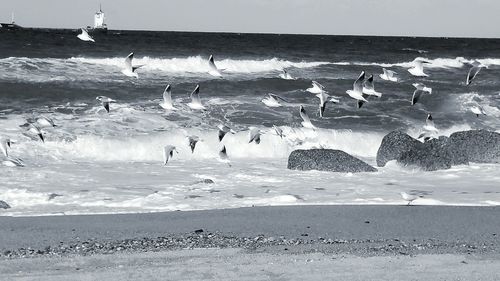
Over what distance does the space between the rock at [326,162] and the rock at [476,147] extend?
1.81 metres

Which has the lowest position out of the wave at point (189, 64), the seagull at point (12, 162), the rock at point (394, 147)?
the seagull at point (12, 162)

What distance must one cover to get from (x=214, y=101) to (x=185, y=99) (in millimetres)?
685

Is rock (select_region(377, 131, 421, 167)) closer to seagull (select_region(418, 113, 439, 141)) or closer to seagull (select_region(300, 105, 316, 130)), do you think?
seagull (select_region(418, 113, 439, 141))

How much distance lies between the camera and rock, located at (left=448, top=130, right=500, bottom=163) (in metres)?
12.4

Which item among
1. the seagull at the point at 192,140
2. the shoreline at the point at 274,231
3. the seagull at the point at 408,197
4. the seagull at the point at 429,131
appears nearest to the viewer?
the shoreline at the point at 274,231

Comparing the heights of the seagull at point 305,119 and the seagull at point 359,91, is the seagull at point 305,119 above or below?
below

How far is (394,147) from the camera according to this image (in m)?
12.3

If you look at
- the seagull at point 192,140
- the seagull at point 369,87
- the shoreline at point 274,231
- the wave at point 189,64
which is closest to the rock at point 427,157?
the seagull at point 369,87

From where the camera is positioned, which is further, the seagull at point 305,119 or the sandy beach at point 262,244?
the seagull at point 305,119

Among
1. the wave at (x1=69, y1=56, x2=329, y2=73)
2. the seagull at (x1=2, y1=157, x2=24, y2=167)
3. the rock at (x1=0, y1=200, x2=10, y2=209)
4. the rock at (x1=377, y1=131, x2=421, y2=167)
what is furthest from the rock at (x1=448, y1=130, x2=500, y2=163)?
the wave at (x1=69, y1=56, x2=329, y2=73)

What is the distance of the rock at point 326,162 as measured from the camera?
11102 millimetres

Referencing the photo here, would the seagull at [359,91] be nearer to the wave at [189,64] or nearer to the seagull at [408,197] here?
the seagull at [408,197]

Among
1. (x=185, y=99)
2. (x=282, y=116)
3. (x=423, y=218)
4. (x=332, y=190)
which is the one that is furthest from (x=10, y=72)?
(x=423, y=218)

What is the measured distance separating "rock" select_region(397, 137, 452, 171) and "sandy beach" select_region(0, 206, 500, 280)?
136 inches
